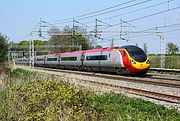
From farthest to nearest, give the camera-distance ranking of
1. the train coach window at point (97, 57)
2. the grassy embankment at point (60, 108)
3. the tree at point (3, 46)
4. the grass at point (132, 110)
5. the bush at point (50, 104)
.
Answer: the tree at point (3, 46)
the train coach window at point (97, 57)
the grass at point (132, 110)
the grassy embankment at point (60, 108)
the bush at point (50, 104)

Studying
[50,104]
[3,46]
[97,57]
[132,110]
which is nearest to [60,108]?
[50,104]

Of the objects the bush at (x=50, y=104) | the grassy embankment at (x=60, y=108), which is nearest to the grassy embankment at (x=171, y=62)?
the grassy embankment at (x=60, y=108)

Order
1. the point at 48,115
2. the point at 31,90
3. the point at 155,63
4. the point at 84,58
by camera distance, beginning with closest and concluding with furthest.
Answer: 1. the point at 48,115
2. the point at 31,90
3. the point at 84,58
4. the point at 155,63

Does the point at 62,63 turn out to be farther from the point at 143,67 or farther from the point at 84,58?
the point at 143,67

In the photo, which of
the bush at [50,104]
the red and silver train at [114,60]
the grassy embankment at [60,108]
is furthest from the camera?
the red and silver train at [114,60]

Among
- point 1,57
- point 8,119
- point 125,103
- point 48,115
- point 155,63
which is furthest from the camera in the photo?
point 155,63

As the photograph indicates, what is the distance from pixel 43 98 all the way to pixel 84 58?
87.5ft

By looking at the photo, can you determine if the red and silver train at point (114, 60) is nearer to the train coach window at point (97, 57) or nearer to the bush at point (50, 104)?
the train coach window at point (97, 57)

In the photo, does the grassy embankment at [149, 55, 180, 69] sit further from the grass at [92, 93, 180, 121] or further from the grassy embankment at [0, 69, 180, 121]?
the grassy embankment at [0, 69, 180, 121]

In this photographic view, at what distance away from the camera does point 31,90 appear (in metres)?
9.33

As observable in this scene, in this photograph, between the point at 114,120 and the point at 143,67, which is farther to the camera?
the point at 143,67

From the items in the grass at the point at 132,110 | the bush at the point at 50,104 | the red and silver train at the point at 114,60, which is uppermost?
the red and silver train at the point at 114,60

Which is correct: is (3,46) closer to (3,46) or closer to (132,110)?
(3,46)

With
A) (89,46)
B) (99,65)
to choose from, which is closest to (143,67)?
(99,65)
